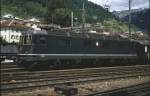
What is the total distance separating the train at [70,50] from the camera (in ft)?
80.8

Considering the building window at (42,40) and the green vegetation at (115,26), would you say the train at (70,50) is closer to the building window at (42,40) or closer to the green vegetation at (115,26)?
the building window at (42,40)

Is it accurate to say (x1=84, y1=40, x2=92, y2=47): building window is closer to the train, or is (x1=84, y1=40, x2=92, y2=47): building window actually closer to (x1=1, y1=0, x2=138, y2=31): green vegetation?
the train

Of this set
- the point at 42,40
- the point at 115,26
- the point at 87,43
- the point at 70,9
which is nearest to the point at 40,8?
the point at 70,9

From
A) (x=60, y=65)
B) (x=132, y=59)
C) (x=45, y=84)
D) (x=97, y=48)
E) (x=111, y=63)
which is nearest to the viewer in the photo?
(x=45, y=84)

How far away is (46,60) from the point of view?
25078mm

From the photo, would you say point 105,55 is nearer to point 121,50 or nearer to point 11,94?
point 121,50

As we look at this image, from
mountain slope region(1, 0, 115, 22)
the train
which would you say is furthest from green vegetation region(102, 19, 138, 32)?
the train

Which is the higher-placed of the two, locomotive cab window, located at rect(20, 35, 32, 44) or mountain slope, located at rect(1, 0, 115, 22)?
mountain slope, located at rect(1, 0, 115, 22)

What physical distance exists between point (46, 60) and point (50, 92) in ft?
35.7

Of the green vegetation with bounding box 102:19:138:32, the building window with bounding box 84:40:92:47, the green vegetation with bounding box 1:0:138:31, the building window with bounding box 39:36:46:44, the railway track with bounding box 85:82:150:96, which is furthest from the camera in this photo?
the green vegetation with bounding box 1:0:138:31

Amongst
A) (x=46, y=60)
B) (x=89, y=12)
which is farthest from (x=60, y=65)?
(x=89, y=12)

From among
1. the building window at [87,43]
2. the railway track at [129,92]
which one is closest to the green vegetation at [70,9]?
the building window at [87,43]

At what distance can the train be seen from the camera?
969 inches

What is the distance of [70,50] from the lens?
27.5 m
